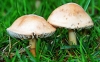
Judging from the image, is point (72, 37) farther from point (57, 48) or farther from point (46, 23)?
point (46, 23)

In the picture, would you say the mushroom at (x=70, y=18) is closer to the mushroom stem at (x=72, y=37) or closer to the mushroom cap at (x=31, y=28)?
the mushroom cap at (x=31, y=28)

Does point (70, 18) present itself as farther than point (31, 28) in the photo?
Yes

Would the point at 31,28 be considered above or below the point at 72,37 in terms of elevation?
above

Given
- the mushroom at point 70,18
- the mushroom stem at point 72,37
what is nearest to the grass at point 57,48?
the mushroom stem at point 72,37

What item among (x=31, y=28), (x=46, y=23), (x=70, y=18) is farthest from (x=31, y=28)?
(x=70, y=18)

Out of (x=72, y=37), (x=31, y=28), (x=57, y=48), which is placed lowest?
(x=57, y=48)

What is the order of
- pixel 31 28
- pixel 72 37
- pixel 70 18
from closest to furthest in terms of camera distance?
1. pixel 31 28
2. pixel 70 18
3. pixel 72 37
